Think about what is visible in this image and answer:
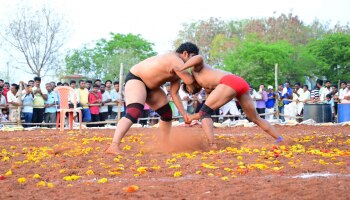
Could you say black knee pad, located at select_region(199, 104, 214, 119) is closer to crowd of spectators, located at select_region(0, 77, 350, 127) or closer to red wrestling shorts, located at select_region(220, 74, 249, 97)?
red wrestling shorts, located at select_region(220, 74, 249, 97)

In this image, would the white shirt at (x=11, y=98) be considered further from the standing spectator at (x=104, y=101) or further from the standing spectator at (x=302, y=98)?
the standing spectator at (x=302, y=98)

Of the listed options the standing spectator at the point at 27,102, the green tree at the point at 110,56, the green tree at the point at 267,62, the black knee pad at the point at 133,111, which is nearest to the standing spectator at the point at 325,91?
the standing spectator at the point at 27,102

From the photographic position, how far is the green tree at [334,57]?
1585 inches

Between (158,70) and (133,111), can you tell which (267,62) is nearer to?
(158,70)

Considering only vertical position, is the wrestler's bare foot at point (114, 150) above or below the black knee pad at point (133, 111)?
below

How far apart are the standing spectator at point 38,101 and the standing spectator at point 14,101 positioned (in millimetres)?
501

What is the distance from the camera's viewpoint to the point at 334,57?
133 feet

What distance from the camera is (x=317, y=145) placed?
8906 millimetres

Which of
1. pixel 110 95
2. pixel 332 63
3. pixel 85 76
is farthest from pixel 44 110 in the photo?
pixel 85 76

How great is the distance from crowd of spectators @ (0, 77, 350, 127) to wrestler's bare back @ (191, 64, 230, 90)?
7.63 metres

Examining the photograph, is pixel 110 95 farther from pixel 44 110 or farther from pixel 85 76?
pixel 85 76

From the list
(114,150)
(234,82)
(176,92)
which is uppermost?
(234,82)

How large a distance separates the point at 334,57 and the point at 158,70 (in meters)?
34.6

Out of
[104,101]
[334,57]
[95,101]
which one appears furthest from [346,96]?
[334,57]
